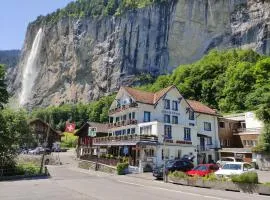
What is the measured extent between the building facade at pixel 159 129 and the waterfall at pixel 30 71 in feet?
350

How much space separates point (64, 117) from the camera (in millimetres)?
119312

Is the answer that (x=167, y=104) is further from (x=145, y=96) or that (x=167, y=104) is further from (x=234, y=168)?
(x=234, y=168)

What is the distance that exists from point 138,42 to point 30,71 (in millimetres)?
63171

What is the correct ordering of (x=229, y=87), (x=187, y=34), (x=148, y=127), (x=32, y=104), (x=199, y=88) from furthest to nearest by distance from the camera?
(x=32, y=104)
(x=187, y=34)
(x=199, y=88)
(x=229, y=87)
(x=148, y=127)

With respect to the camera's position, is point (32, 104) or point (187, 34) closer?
point (187, 34)

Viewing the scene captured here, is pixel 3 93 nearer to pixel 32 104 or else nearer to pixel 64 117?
pixel 64 117

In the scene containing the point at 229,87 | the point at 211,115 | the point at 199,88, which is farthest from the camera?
the point at 199,88

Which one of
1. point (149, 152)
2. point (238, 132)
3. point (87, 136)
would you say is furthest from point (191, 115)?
point (87, 136)

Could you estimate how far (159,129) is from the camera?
148 feet

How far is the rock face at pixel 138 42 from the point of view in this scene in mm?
106938

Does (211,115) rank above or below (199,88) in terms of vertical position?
below

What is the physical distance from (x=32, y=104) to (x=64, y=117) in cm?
3453

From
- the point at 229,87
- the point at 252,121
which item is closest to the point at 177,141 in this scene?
the point at 252,121

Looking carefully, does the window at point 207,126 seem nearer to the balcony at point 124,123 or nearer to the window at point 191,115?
the window at point 191,115
